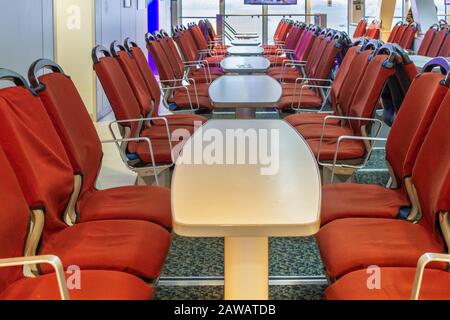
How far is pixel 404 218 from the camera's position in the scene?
2223 millimetres

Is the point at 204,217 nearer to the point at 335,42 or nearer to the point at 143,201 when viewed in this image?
the point at 143,201

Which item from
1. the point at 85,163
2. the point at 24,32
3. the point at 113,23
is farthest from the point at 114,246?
the point at 113,23

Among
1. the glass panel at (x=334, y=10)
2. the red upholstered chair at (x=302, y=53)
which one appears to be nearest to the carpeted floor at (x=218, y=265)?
the red upholstered chair at (x=302, y=53)

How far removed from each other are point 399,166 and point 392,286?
2.90 ft

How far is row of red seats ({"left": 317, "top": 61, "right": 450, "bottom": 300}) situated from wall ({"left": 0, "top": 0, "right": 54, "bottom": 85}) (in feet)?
7.44

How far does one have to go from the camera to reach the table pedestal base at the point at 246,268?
155 centimetres

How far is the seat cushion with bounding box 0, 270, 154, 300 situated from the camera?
1.55 m

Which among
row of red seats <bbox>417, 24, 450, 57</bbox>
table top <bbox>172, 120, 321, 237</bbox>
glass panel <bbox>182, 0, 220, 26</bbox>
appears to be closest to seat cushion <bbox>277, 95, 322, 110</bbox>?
row of red seats <bbox>417, 24, 450, 57</bbox>

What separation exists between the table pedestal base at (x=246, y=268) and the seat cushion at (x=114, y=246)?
1.00ft

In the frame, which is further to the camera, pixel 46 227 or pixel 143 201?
pixel 143 201

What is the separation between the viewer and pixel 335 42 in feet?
15.9

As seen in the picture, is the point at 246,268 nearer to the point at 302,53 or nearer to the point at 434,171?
the point at 434,171

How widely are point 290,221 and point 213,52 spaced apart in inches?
337
